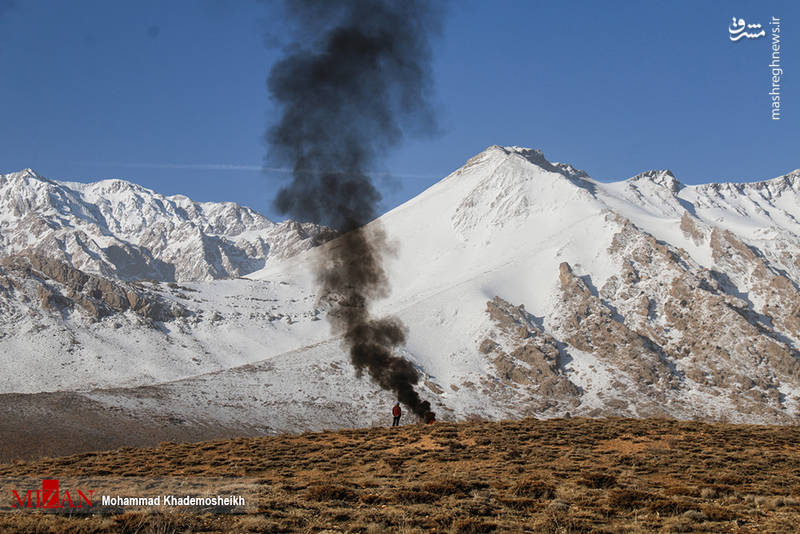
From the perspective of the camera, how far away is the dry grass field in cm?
1584

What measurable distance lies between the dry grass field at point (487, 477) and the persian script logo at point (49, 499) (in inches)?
43.7

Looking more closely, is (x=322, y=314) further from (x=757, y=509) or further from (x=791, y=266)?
(x=757, y=509)

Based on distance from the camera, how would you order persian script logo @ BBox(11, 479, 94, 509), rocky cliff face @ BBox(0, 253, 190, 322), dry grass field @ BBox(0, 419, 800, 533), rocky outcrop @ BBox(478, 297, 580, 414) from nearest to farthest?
dry grass field @ BBox(0, 419, 800, 533) < persian script logo @ BBox(11, 479, 94, 509) < rocky outcrop @ BBox(478, 297, 580, 414) < rocky cliff face @ BBox(0, 253, 190, 322)

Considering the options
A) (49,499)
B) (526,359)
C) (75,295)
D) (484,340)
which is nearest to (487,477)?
(49,499)

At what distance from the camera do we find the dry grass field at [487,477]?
15.8 metres

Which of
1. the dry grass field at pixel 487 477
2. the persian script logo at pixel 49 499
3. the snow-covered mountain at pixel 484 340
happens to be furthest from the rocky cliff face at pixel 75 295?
the persian script logo at pixel 49 499

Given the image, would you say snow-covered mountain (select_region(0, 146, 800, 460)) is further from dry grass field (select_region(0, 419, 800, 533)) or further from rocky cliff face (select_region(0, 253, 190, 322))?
dry grass field (select_region(0, 419, 800, 533))

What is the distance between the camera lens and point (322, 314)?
147 meters

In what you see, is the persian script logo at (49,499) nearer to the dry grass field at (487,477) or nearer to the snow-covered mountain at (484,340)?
the dry grass field at (487,477)

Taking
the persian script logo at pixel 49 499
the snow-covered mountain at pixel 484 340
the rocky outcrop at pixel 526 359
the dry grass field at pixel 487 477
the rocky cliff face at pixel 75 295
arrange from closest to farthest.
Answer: the dry grass field at pixel 487 477 < the persian script logo at pixel 49 499 < the snow-covered mountain at pixel 484 340 < the rocky outcrop at pixel 526 359 < the rocky cliff face at pixel 75 295

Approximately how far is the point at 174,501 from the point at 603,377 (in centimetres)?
11015

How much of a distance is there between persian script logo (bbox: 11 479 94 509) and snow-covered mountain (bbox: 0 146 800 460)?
5215cm

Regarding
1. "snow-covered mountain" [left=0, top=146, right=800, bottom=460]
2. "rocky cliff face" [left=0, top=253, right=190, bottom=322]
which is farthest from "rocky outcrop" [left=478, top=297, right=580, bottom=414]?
"rocky cliff face" [left=0, top=253, right=190, bottom=322]

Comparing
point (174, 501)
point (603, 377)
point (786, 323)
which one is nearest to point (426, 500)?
point (174, 501)
